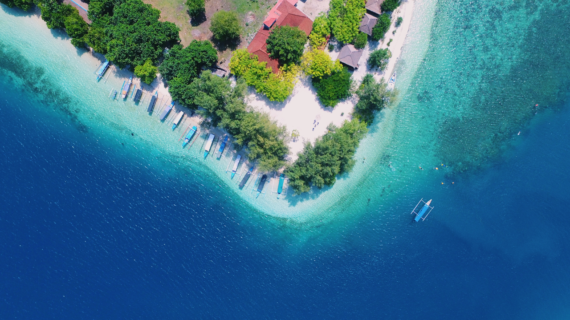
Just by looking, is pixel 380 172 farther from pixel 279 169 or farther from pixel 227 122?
pixel 227 122

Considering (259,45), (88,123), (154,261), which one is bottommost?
(154,261)

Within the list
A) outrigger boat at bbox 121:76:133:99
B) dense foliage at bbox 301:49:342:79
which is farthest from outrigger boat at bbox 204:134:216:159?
dense foliage at bbox 301:49:342:79

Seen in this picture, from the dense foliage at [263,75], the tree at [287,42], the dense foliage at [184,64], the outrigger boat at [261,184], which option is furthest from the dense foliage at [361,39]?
the outrigger boat at [261,184]

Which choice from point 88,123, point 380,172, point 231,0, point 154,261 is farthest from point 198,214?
point 231,0

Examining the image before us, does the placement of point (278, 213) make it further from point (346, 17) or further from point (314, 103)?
point (346, 17)

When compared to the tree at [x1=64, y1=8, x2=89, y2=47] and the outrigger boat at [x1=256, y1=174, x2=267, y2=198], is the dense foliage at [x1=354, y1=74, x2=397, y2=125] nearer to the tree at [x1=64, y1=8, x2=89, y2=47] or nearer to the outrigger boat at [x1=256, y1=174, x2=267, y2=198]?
the outrigger boat at [x1=256, y1=174, x2=267, y2=198]

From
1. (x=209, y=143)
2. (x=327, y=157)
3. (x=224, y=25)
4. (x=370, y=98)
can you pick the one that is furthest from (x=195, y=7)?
(x=327, y=157)
